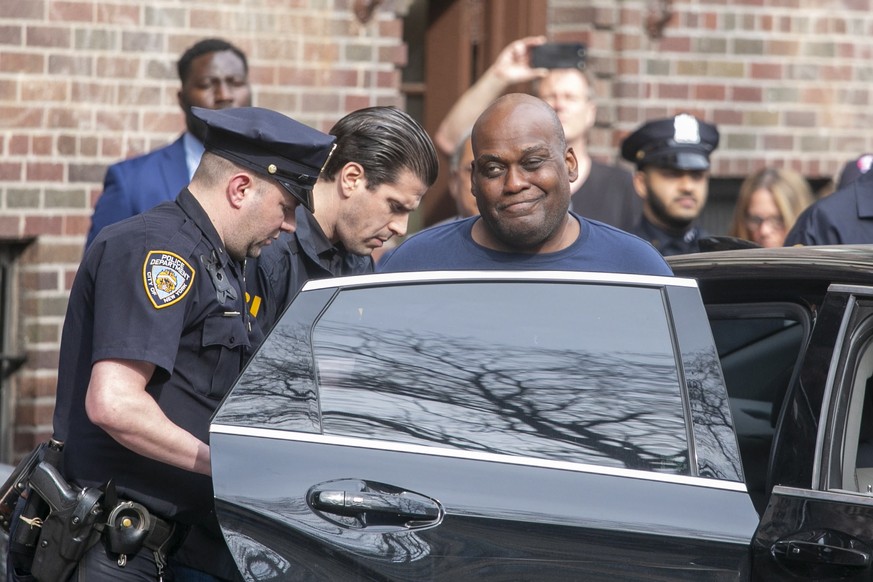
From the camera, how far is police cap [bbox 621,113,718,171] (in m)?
5.40

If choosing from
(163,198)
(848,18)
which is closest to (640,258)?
(163,198)

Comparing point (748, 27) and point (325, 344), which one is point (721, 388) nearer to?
point (325, 344)

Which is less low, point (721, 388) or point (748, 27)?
point (748, 27)

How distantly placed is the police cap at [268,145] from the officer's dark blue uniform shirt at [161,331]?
15 centimetres

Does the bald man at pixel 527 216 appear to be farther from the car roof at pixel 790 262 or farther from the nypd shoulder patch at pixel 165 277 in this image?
the nypd shoulder patch at pixel 165 277

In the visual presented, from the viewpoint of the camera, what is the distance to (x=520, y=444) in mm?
2607

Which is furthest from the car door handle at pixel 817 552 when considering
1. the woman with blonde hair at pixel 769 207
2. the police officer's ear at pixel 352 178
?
the woman with blonde hair at pixel 769 207

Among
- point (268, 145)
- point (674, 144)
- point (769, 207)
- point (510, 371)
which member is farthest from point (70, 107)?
point (510, 371)

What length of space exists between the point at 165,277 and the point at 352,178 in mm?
916

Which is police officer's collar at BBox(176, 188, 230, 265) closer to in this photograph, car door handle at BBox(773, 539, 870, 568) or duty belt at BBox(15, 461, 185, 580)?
duty belt at BBox(15, 461, 185, 580)

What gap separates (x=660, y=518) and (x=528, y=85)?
4.53 metres

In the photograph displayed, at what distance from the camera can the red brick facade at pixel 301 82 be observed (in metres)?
5.70

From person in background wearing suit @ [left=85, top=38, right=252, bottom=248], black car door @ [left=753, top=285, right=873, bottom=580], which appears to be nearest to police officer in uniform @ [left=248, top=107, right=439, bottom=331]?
black car door @ [left=753, top=285, right=873, bottom=580]

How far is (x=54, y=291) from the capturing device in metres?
5.84
